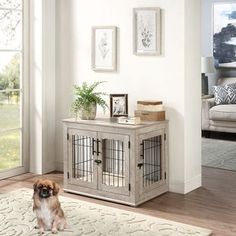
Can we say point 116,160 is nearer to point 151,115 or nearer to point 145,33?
point 151,115

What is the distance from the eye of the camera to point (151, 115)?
4.98 meters

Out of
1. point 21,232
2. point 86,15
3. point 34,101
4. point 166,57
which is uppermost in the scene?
point 86,15

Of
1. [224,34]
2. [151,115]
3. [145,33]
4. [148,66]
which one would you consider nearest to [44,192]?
[151,115]

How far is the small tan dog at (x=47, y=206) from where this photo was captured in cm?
388

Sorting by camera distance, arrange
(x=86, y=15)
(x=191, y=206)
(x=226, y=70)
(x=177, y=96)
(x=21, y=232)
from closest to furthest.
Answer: (x=21, y=232) → (x=191, y=206) → (x=177, y=96) → (x=86, y=15) → (x=226, y=70)

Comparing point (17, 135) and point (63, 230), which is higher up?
point (17, 135)

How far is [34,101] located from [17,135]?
415 mm

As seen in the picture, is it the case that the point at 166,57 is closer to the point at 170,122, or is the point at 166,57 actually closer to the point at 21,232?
the point at 170,122

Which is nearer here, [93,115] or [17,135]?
[93,115]

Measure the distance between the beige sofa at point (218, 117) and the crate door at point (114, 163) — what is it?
321 cm

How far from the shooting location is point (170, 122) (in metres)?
5.12

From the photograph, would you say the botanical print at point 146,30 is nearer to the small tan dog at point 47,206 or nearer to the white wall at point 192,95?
the white wall at point 192,95

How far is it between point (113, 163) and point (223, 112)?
3.33 meters

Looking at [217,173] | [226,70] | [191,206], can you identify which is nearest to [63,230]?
[191,206]
